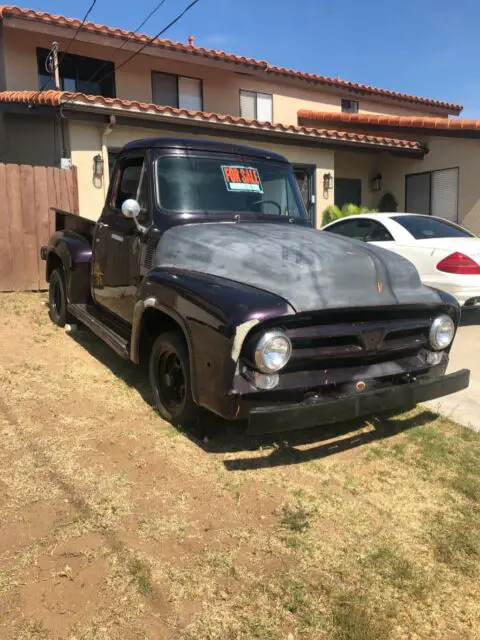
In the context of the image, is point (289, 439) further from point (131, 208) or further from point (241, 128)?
point (241, 128)

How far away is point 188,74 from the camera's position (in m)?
14.0

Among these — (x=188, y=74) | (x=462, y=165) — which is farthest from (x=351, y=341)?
(x=188, y=74)

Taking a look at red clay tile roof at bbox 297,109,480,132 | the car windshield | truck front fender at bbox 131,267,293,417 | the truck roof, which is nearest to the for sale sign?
the truck roof

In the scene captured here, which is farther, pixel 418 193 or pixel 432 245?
pixel 418 193

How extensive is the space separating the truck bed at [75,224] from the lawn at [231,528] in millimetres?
2059

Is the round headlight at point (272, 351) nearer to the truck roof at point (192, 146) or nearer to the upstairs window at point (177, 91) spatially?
the truck roof at point (192, 146)

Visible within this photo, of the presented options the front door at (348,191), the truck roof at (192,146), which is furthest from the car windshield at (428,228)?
the front door at (348,191)

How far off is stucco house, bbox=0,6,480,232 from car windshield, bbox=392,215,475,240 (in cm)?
513

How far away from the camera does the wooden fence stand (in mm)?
7895

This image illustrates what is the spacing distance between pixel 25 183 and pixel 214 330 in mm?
6391

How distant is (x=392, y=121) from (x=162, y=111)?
6.73 m

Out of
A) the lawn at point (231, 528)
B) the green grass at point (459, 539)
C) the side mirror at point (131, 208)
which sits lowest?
the green grass at point (459, 539)

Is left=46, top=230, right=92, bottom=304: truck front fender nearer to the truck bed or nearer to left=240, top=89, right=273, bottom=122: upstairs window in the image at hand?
the truck bed

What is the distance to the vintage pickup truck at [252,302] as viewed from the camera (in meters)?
2.85
